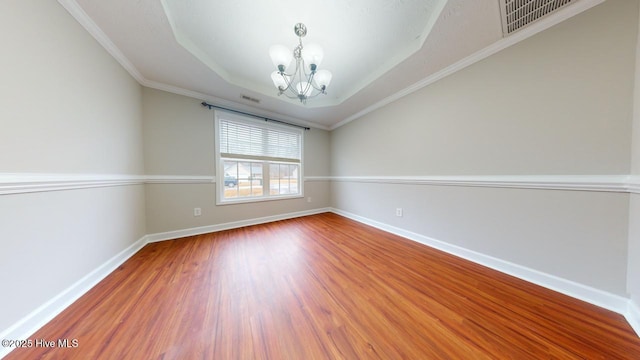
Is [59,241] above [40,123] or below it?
below

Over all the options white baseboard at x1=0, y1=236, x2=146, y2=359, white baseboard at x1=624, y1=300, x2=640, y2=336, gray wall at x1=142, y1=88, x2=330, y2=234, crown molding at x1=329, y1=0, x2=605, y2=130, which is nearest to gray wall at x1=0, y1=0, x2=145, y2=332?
white baseboard at x1=0, y1=236, x2=146, y2=359

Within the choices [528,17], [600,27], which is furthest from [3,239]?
[600,27]

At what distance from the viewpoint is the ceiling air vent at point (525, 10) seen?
4.04ft

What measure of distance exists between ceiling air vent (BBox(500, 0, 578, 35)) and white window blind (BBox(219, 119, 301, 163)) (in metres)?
2.95

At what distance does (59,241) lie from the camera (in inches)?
45.0

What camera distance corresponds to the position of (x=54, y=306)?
3.57 ft

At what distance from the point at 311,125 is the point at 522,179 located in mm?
3131

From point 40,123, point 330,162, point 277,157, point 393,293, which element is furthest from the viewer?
point 330,162

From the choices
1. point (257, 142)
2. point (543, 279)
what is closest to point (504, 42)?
point (543, 279)

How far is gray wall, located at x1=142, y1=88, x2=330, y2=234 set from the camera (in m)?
2.27

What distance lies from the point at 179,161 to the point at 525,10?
387cm

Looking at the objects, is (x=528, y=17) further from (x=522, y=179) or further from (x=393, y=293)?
(x=393, y=293)

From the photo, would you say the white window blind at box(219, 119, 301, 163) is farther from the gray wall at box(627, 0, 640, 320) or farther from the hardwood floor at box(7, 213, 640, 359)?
the gray wall at box(627, 0, 640, 320)

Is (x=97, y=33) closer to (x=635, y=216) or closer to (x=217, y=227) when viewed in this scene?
(x=217, y=227)
